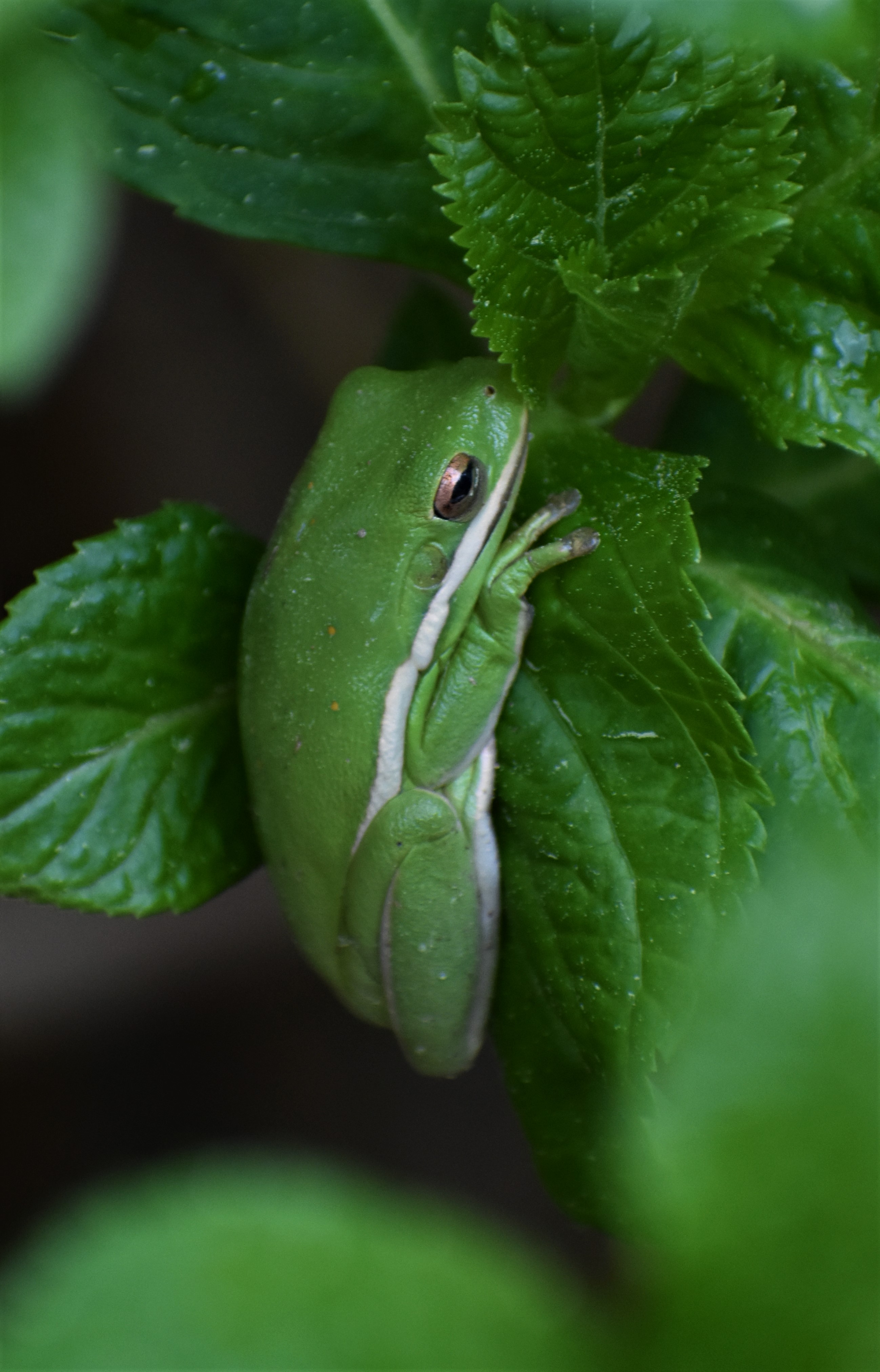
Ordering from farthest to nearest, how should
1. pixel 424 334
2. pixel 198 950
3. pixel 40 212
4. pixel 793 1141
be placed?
1. pixel 198 950
2. pixel 424 334
3. pixel 40 212
4. pixel 793 1141

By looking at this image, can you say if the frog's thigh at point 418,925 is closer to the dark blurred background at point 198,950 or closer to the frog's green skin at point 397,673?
the frog's green skin at point 397,673

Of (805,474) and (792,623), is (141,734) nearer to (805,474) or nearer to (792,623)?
(792,623)

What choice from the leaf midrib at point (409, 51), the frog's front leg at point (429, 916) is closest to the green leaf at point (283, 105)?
the leaf midrib at point (409, 51)

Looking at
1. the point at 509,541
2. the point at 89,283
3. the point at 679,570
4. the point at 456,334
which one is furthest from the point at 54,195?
the point at 456,334

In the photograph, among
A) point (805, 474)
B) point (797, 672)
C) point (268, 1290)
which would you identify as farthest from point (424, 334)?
point (268, 1290)

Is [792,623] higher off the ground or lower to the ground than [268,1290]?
lower

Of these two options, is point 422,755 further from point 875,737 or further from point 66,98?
point 66,98

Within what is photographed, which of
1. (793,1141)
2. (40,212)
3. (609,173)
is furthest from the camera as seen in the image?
(609,173)
